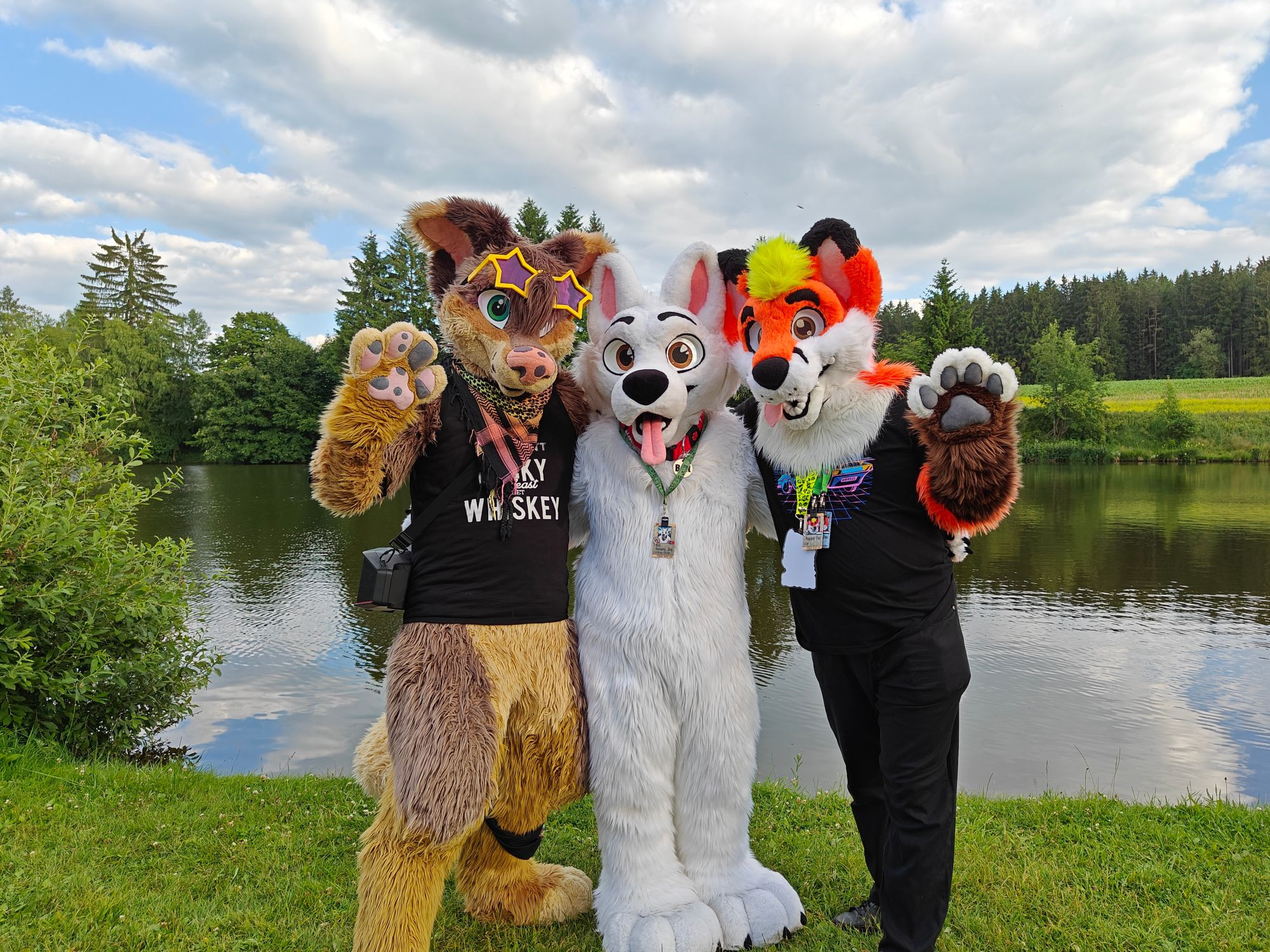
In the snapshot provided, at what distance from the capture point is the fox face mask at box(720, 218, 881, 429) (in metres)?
2.54

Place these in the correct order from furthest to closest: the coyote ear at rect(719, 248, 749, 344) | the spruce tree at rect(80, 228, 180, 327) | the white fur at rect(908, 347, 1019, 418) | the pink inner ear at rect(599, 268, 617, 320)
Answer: the spruce tree at rect(80, 228, 180, 327) < the pink inner ear at rect(599, 268, 617, 320) < the coyote ear at rect(719, 248, 749, 344) < the white fur at rect(908, 347, 1019, 418)

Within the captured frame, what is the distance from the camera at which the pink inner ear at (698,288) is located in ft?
9.78

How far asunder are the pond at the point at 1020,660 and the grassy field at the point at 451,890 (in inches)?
58.8

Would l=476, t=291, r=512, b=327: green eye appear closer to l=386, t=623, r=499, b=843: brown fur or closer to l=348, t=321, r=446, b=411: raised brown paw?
l=348, t=321, r=446, b=411: raised brown paw

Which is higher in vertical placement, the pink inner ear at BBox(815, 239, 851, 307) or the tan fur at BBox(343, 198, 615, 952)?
the pink inner ear at BBox(815, 239, 851, 307)

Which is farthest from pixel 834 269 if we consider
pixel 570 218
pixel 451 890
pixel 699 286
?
pixel 570 218

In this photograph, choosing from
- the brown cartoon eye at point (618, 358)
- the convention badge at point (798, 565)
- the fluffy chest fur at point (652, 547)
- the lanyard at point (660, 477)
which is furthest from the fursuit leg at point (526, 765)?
the brown cartoon eye at point (618, 358)

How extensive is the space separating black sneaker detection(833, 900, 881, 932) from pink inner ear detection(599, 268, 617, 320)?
7.68 feet

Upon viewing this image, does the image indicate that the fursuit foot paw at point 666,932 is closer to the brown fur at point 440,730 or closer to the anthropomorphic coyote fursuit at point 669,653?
the anthropomorphic coyote fursuit at point 669,653

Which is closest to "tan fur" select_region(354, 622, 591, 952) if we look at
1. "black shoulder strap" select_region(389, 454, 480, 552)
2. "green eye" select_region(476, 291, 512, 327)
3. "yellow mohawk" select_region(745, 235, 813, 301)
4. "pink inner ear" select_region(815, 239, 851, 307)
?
"black shoulder strap" select_region(389, 454, 480, 552)

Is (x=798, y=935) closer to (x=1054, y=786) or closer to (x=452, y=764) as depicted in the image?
(x=452, y=764)

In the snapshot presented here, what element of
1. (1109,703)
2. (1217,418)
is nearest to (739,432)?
(1109,703)

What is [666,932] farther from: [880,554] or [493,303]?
[493,303]

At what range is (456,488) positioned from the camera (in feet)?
8.58
